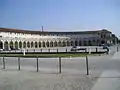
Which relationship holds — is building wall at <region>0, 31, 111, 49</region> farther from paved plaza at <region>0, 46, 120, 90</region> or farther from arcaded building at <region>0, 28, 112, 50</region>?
paved plaza at <region>0, 46, 120, 90</region>

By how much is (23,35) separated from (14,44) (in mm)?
21131

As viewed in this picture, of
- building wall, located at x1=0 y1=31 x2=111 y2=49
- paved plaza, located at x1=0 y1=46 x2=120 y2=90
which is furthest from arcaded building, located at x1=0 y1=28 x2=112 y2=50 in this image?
paved plaza, located at x1=0 y1=46 x2=120 y2=90

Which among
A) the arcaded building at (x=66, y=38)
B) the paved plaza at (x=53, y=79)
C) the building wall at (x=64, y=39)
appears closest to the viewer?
the paved plaza at (x=53, y=79)

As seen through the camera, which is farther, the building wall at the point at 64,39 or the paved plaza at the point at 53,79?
the building wall at the point at 64,39

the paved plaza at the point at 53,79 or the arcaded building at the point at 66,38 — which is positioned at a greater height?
the arcaded building at the point at 66,38

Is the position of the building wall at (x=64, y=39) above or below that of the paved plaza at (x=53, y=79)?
above

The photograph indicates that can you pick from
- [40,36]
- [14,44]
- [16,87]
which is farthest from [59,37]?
[16,87]

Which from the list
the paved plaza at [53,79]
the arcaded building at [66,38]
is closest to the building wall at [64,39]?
the arcaded building at [66,38]

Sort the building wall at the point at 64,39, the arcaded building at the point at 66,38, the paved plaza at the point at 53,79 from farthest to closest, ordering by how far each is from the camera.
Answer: the arcaded building at the point at 66,38 → the building wall at the point at 64,39 → the paved plaza at the point at 53,79

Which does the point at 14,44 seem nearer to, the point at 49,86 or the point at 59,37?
the point at 59,37

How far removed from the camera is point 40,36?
371 feet

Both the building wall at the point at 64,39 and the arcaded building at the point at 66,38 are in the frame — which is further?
the arcaded building at the point at 66,38

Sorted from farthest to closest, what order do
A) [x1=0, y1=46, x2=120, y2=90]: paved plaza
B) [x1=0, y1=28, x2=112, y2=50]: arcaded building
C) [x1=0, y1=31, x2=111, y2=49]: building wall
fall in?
1. [x1=0, y1=28, x2=112, y2=50]: arcaded building
2. [x1=0, y1=31, x2=111, y2=49]: building wall
3. [x1=0, y1=46, x2=120, y2=90]: paved plaza

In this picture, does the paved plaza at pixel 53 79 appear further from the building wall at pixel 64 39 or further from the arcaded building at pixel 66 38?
the arcaded building at pixel 66 38
